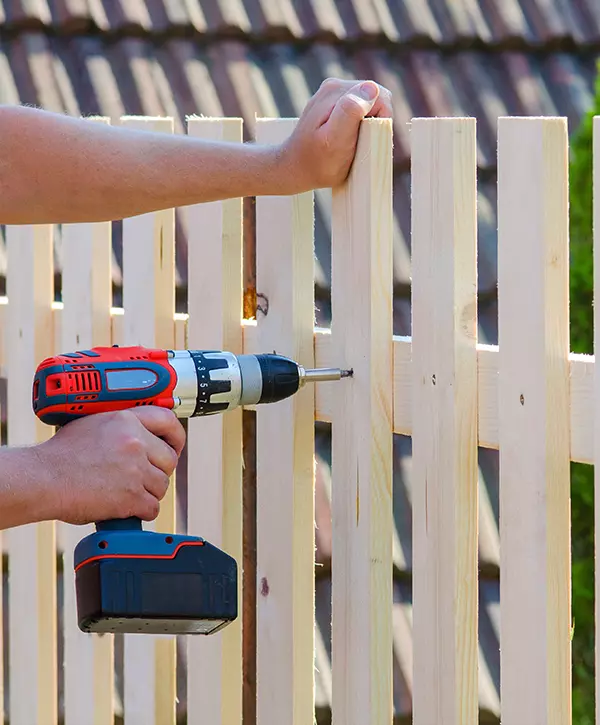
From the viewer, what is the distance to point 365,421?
2102 millimetres

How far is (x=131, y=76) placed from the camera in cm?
406

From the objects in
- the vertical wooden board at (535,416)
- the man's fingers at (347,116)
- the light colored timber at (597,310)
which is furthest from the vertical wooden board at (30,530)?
the light colored timber at (597,310)

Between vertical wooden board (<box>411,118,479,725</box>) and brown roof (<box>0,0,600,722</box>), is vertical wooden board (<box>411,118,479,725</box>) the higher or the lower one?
the lower one

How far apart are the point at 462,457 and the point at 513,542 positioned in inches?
6.4

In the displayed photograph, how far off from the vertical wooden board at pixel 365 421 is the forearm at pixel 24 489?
520mm

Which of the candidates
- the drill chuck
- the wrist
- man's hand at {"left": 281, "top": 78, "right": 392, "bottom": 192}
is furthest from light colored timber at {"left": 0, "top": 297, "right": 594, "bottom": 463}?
the wrist

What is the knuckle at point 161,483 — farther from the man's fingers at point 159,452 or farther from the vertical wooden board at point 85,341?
the vertical wooden board at point 85,341

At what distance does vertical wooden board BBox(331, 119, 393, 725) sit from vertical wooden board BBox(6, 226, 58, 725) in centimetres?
104

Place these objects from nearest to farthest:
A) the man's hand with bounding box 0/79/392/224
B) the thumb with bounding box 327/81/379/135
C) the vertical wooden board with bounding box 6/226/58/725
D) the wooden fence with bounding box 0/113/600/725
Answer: the wooden fence with bounding box 0/113/600/725 → the thumb with bounding box 327/81/379/135 → the man's hand with bounding box 0/79/392/224 → the vertical wooden board with bounding box 6/226/58/725

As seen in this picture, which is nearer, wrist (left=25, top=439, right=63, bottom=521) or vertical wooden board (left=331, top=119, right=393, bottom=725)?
wrist (left=25, top=439, right=63, bottom=521)

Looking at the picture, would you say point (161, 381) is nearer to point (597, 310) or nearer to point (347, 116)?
point (347, 116)

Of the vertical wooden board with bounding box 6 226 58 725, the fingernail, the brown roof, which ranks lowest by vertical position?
the vertical wooden board with bounding box 6 226 58 725

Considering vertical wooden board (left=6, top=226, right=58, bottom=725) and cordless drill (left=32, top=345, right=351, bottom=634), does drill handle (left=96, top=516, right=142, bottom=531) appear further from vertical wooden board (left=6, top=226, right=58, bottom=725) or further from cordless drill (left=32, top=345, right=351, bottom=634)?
vertical wooden board (left=6, top=226, right=58, bottom=725)

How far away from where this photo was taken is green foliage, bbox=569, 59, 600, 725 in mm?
3410
